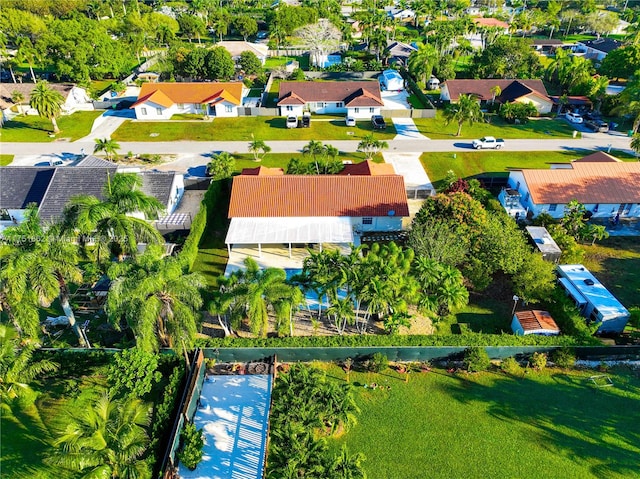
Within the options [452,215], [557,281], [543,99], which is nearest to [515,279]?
[557,281]

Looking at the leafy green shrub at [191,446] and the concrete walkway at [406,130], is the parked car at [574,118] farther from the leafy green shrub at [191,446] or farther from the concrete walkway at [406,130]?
the leafy green shrub at [191,446]

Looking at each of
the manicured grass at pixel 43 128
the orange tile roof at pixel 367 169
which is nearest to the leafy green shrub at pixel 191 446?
the orange tile roof at pixel 367 169

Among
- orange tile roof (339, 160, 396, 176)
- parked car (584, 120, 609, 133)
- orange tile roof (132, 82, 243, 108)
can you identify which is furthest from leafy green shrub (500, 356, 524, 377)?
orange tile roof (132, 82, 243, 108)

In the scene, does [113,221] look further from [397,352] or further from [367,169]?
[367,169]

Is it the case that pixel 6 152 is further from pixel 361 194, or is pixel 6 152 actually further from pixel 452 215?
pixel 452 215

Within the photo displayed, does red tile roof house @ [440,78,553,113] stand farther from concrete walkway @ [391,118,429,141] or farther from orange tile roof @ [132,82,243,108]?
orange tile roof @ [132,82,243,108]

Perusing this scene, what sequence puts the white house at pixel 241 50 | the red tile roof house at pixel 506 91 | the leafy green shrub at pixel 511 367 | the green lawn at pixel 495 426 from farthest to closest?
the white house at pixel 241 50 → the red tile roof house at pixel 506 91 → the leafy green shrub at pixel 511 367 → the green lawn at pixel 495 426
